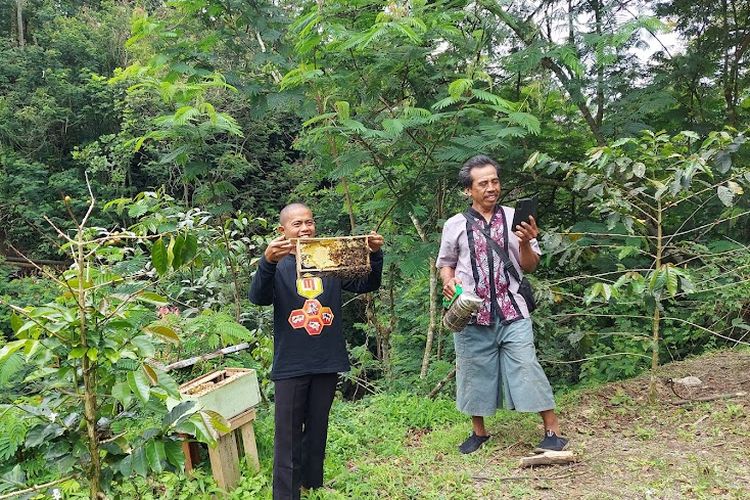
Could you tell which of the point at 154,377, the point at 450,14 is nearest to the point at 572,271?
the point at 450,14

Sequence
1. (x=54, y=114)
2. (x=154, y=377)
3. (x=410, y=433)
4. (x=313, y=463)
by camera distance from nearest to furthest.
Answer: (x=154, y=377)
(x=313, y=463)
(x=410, y=433)
(x=54, y=114)

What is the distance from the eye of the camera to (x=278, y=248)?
276cm

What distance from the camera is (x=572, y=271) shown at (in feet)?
17.9

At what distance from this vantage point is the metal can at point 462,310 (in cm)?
338

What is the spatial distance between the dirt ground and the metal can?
881 mm

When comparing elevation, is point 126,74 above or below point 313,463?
above

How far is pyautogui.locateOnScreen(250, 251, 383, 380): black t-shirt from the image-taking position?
9.68 ft

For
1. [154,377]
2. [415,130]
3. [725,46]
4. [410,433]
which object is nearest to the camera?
[154,377]

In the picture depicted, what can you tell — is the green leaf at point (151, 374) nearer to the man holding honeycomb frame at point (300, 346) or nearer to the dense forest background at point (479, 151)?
the man holding honeycomb frame at point (300, 346)

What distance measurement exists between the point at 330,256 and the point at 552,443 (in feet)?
5.90

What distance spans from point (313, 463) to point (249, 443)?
54cm

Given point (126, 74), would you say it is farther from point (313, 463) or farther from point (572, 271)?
point (572, 271)

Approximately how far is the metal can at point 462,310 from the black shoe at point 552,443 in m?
0.83

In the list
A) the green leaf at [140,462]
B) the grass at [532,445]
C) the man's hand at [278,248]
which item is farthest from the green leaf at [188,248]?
the grass at [532,445]
